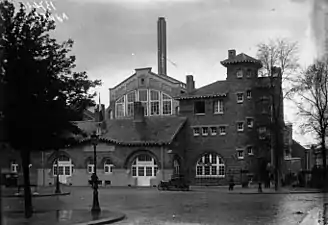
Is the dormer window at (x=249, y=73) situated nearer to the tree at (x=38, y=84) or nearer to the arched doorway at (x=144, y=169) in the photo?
the arched doorway at (x=144, y=169)

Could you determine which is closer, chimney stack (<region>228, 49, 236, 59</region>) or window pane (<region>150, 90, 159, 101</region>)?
chimney stack (<region>228, 49, 236, 59</region>)

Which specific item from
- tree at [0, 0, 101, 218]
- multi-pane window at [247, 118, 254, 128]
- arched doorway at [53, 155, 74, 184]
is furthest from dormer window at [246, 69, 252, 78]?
tree at [0, 0, 101, 218]

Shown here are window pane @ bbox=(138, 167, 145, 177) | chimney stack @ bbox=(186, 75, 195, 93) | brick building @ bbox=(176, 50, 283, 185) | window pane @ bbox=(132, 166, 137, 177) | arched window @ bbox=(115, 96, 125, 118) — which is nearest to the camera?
brick building @ bbox=(176, 50, 283, 185)

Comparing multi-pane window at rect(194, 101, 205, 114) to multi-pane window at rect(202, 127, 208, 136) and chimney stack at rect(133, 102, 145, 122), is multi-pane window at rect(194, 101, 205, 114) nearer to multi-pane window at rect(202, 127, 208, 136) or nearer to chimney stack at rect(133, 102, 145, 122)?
multi-pane window at rect(202, 127, 208, 136)

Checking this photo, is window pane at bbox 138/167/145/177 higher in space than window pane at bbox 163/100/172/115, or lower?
lower

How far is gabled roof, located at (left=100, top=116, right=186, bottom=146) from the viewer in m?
57.0

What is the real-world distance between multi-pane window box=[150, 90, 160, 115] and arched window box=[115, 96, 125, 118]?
3.86 meters

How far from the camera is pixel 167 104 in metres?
67.9

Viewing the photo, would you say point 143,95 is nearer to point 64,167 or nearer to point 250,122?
point 64,167

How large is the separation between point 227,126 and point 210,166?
4566mm

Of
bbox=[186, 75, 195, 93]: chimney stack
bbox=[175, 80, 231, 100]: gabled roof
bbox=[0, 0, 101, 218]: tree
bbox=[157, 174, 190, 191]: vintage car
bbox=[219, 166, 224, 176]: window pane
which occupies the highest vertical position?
bbox=[186, 75, 195, 93]: chimney stack

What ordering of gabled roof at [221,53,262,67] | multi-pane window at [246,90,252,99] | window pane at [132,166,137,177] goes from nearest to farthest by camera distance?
gabled roof at [221,53,262,67] → multi-pane window at [246,90,252,99] → window pane at [132,166,137,177]

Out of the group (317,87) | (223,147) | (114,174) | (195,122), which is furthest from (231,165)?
(317,87)

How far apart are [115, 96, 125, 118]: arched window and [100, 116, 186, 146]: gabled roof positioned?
6775 mm
